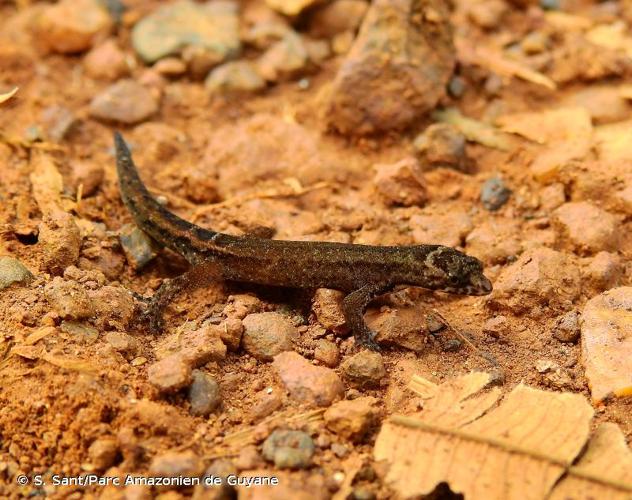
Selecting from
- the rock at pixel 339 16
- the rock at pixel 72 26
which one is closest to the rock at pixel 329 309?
the rock at pixel 339 16

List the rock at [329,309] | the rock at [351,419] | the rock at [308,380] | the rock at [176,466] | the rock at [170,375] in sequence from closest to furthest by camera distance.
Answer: the rock at [176,466] → the rock at [351,419] → the rock at [170,375] → the rock at [308,380] → the rock at [329,309]

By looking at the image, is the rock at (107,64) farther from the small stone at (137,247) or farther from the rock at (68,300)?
the rock at (68,300)

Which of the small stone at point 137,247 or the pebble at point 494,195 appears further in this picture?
the pebble at point 494,195

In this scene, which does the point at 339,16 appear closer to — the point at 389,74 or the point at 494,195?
the point at 389,74

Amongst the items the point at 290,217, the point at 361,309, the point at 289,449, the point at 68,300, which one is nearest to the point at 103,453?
the point at 289,449

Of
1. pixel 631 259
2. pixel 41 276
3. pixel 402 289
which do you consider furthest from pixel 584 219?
pixel 41 276

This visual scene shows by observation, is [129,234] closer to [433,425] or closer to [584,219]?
[433,425]

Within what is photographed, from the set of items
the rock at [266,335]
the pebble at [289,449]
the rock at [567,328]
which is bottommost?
the rock at [567,328]
